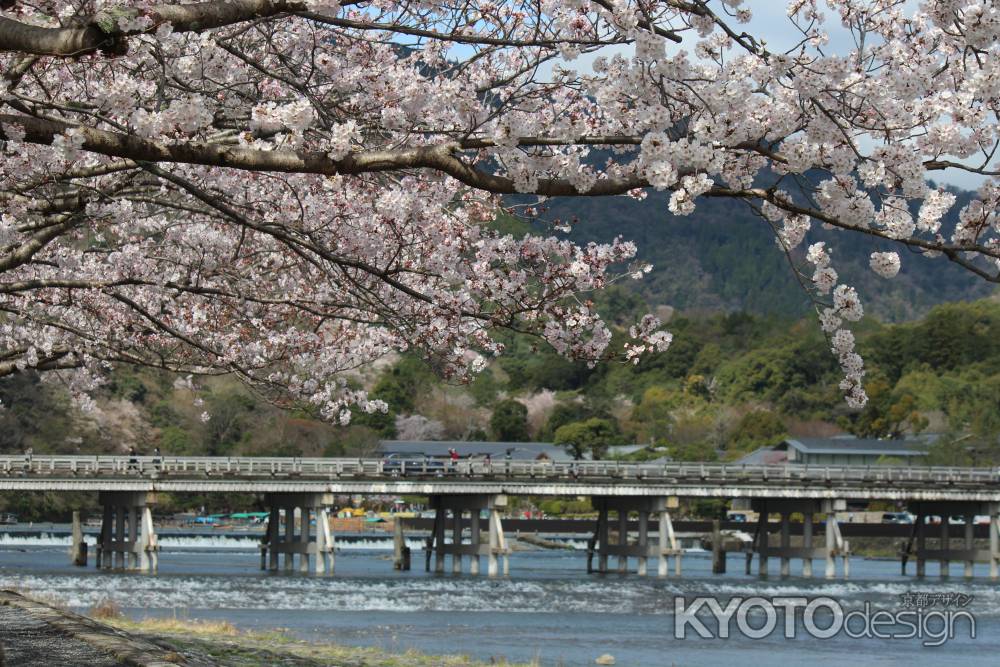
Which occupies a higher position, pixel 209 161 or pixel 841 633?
pixel 209 161

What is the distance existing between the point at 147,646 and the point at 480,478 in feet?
105

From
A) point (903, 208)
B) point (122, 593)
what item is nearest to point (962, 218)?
point (903, 208)

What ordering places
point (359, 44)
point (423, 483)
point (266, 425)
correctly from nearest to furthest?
point (359, 44), point (423, 483), point (266, 425)

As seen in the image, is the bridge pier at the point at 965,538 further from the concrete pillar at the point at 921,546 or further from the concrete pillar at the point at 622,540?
the concrete pillar at the point at 622,540

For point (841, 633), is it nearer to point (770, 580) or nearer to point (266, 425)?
point (770, 580)

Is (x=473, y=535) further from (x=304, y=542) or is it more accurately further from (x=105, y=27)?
(x=105, y=27)

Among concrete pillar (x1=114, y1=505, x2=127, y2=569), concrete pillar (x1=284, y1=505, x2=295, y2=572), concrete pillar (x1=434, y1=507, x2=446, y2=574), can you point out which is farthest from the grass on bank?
concrete pillar (x1=434, y1=507, x2=446, y2=574)

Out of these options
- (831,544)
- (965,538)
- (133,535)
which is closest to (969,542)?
(965,538)

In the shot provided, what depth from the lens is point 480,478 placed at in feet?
137

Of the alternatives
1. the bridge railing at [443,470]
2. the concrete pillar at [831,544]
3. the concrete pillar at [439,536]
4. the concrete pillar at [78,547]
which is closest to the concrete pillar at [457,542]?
the concrete pillar at [439,536]

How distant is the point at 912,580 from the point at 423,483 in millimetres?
16905

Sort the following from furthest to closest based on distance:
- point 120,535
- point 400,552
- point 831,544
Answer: point 400,552, point 831,544, point 120,535

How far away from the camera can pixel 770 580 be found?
1676 inches

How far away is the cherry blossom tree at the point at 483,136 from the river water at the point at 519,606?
32.8ft
